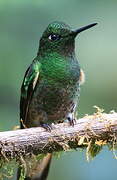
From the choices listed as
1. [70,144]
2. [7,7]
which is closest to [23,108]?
[70,144]

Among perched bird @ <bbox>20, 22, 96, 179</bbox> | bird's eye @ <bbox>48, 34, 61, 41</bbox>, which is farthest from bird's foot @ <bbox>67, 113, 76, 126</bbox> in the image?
bird's eye @ <bbox>48, 34, 61, 41</bbox>

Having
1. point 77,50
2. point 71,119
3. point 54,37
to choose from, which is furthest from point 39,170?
point 77,50

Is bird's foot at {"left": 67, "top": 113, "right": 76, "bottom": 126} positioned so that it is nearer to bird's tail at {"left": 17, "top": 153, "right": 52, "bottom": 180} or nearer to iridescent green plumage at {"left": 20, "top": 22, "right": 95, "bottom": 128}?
iridescent green plumage at {"left": 20, "top": 22, "right": 95, "bottom": 128}

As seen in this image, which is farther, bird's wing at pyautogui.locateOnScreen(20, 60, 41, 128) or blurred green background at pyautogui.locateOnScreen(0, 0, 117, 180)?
blurred green background at pyautogui.locateOnScreen(0, 0, 117, 180)

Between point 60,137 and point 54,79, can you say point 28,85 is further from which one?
point 60,137

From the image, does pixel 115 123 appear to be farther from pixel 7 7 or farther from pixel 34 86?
pixel 7 7

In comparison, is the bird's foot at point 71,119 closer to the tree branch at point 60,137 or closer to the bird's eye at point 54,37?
→ the tree branch at point 60,137

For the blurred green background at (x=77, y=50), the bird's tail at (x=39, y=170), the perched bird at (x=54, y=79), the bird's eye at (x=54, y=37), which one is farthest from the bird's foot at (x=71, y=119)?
the blurred green background at (x=77, y=50)
